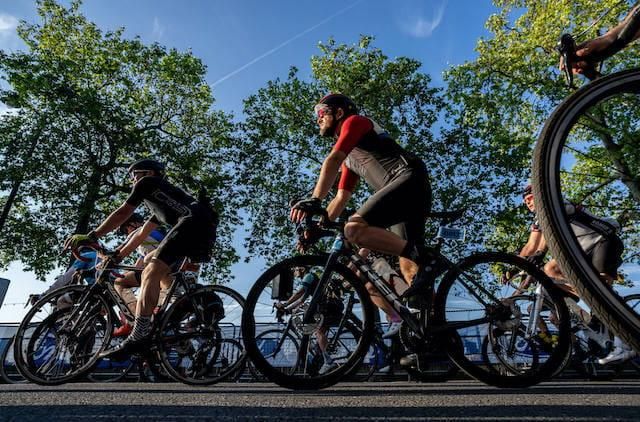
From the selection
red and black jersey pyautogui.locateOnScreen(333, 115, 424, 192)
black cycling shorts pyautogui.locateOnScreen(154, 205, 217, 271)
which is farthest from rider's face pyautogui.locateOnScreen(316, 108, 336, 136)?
black cycling shorts pyautogui.locateOnScreen(154, 205, 217, 271)

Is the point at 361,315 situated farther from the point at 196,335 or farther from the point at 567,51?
the point at 196,335

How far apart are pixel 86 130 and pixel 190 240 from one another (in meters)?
15.5

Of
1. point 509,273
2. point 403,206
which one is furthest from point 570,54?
point 509,273

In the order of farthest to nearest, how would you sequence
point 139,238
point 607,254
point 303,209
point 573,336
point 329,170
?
point 573,336 < point 139,238 < point 607,254 < point 329,170 < point 303,209

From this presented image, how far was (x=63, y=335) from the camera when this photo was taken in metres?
4.30

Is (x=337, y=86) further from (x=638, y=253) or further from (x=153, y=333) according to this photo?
(x=153, y=333)

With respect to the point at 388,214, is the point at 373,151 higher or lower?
higher

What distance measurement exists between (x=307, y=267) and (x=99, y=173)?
1683 centimetres

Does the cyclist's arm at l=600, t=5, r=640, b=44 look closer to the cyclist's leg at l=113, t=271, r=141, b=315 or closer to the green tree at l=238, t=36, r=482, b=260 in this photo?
the cyclist's leg at l=113, t=271, r=141, b=315

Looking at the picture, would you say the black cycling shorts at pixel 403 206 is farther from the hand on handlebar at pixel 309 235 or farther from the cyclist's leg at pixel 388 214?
the hand on handlebar at pixel 309 235

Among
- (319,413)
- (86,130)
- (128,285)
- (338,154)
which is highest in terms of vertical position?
(86,130)

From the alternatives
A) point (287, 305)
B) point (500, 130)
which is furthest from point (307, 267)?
point (500, 130)

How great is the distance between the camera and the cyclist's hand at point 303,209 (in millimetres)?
2637

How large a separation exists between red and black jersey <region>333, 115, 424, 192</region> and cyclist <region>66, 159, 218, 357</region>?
1.78 metres
